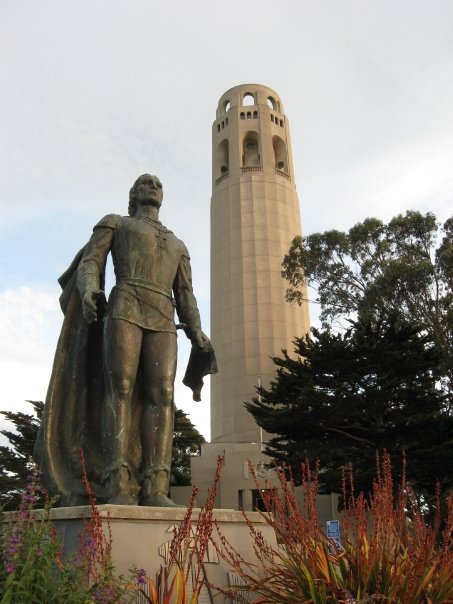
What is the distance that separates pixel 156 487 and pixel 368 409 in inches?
642

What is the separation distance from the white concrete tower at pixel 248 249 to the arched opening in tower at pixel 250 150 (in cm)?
7

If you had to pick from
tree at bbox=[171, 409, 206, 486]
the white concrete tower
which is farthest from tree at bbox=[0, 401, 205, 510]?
the white concrete tower

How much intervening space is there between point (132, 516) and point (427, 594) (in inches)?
71.8

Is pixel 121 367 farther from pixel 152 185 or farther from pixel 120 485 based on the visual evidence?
pixel 152 185

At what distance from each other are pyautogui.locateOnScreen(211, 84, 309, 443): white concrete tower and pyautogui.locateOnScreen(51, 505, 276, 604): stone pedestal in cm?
3360

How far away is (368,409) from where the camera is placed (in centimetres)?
2025

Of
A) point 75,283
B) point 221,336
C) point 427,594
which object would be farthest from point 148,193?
point 221,336

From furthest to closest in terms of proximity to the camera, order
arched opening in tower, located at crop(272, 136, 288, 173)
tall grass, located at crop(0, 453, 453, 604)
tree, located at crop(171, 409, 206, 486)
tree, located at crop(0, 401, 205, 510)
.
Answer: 1. arched opening in tower, located at crop(272, 136, 288, 173)
2. tree, located at crop(171, 409, 206, 486)
3. tree, located at crop(0, 401, 205, 510)
4. tall grass, located at crop(0, 453, 453, 604)

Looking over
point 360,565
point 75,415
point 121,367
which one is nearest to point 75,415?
point 75,415

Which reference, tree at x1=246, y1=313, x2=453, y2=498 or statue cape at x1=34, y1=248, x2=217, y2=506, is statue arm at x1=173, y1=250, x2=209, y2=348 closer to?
statue cape at x1=34, y1=248, x2=217, y2=506

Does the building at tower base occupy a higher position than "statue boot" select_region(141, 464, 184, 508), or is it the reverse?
the building at tower base

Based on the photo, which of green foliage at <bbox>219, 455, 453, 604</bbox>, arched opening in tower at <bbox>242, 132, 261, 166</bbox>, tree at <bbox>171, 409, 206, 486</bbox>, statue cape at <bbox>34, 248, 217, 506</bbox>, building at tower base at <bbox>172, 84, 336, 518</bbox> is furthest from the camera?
arched opening in tower at <bbox>242, 132, 261, 166</bbox>

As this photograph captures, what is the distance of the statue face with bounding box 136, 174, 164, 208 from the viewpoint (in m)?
5.85

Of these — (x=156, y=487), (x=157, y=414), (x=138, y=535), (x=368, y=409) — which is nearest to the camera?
(x=138, y=535)
